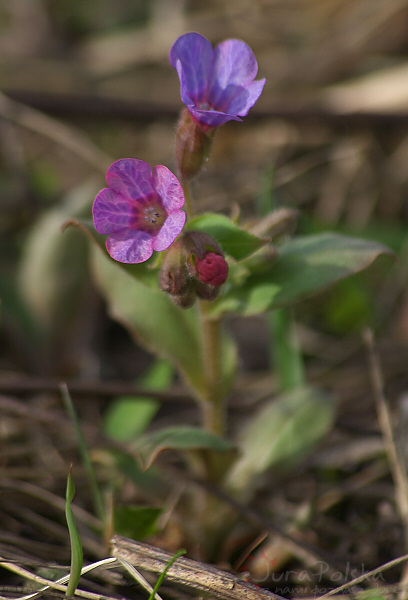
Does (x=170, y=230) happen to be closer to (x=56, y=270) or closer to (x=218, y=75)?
(x=218, y=75)

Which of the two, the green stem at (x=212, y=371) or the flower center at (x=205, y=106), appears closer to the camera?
the flower center at (x=205, y=106)

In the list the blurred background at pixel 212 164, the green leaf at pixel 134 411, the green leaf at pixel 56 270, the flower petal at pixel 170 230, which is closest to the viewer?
the flower petal at pixel 170 230

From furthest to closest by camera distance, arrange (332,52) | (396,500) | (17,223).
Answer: (332,52) < (17,223) < (396,500)

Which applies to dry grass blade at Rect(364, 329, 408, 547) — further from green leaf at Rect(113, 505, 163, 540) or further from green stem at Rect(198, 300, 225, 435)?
green leaf at Rect(113, 505, 163, 540)

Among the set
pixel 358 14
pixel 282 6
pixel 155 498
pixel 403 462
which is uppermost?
pixel 282 6

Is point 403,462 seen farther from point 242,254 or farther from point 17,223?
point 17,223

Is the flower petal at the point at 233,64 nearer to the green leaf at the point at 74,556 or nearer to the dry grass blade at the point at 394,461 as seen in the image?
the dry grass blade at the point at 394,461

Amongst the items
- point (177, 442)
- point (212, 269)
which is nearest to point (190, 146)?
point (212, 269)

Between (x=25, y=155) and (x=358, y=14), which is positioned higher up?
(x=358, y=14)

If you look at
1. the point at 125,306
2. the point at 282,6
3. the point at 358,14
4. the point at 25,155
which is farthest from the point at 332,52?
the point at 125,306

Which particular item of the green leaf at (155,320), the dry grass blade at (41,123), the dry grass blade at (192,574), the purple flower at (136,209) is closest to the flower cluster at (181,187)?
the purple flower at (136,209)
